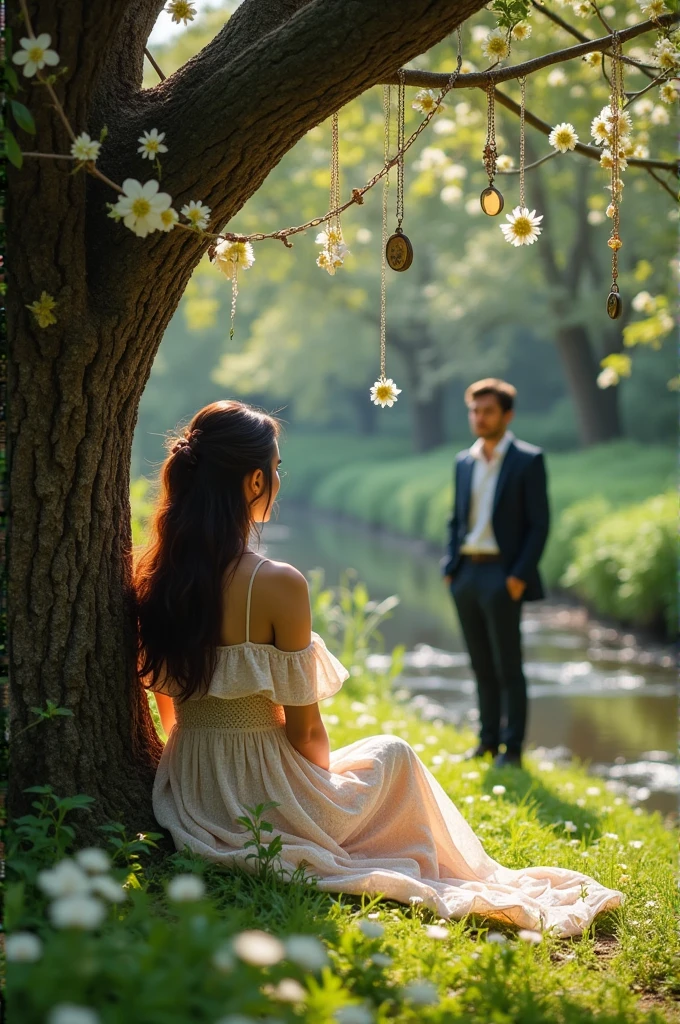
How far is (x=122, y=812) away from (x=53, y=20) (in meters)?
2.12

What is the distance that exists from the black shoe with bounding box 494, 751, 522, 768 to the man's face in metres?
1.74

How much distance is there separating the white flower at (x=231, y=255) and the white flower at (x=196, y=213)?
0.46 m

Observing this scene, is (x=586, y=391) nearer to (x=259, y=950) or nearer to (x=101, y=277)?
(x=101, y=277)

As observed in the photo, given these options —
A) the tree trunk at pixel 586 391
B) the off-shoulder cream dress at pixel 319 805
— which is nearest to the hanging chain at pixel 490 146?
the off-shoulder cream dress at pixel 319 805

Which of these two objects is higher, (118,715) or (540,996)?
(118,715)

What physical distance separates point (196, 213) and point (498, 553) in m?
3.65

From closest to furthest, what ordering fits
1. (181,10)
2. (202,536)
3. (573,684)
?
(202,536) → (181,10) → (573,684)

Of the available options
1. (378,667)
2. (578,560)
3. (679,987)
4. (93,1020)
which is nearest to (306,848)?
(679,987)

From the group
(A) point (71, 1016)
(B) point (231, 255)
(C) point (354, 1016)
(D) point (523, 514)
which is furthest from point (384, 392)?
(D) point (523, 514)

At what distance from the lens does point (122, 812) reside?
3111mm

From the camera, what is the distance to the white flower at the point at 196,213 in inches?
107

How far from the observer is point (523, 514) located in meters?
6.04

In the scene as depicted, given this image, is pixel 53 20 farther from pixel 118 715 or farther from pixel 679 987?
pixel 679 987

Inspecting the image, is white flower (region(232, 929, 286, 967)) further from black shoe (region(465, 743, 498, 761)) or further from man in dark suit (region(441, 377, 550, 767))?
black shoe (region(465, 743, 498, 761))
